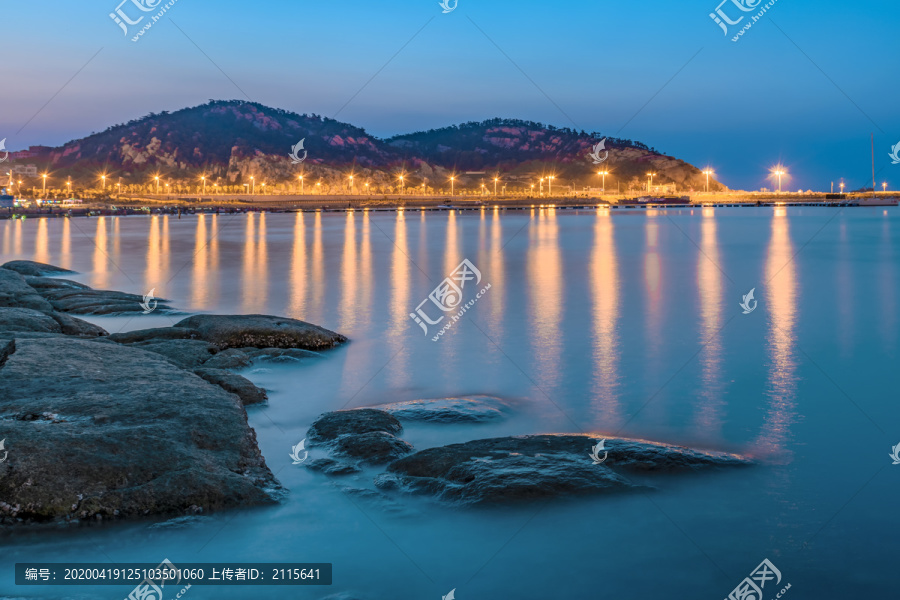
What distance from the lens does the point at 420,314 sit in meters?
18.7

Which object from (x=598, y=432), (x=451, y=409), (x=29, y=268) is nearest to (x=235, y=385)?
(x=451, y=409)

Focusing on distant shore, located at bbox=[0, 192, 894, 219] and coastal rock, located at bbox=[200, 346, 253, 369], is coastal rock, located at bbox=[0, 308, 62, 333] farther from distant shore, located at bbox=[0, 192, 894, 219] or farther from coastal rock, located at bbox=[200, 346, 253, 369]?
distant shore, located at bbox=[0, 192, 894, 219]

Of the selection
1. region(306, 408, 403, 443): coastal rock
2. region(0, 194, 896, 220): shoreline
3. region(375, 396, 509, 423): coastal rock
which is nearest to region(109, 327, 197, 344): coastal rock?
region(375, 396, 509, 423): coastal rock

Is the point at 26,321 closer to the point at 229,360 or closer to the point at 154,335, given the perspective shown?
the point at 154,335

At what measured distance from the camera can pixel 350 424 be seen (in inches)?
343

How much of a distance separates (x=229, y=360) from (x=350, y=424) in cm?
352

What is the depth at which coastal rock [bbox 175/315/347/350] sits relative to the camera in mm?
12961

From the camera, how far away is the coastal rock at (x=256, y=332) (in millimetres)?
12961

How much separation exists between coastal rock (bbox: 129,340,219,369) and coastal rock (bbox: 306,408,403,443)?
8.97ft

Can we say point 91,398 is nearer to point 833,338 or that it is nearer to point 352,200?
point 833,338

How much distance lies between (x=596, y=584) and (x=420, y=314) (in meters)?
13.3

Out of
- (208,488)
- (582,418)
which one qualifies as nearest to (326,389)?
(582,418)

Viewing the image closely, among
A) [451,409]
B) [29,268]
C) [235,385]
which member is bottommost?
[451,409]

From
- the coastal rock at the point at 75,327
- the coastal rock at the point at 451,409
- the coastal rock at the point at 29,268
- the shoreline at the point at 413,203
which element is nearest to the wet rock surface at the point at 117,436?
the coastal rock at the point at 451,409
